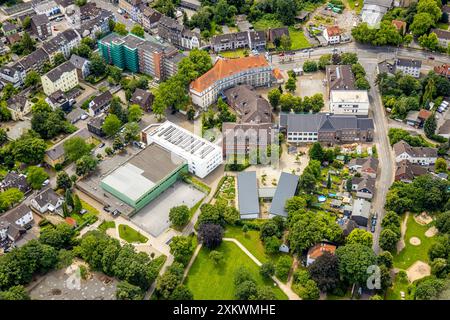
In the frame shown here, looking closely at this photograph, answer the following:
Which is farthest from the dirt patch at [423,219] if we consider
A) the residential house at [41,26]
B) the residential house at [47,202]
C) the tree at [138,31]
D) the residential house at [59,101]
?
the residential house at [41,26]

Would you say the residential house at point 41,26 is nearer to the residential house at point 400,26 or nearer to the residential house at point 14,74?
the residential house at point 14,74

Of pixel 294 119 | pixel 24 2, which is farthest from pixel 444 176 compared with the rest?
pixel 24 2

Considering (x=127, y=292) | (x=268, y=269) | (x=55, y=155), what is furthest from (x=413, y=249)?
(x=55, y=155)

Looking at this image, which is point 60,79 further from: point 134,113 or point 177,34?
point 177,34

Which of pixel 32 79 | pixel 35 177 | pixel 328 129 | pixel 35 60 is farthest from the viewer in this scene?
pixel 35 60

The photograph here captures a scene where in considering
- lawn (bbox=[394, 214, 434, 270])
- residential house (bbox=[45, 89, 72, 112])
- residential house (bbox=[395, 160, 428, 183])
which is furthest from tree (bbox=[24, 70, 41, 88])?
lawn (bbox=[394, 214, 434, 270])

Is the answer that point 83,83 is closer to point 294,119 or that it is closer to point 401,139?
point 294,119

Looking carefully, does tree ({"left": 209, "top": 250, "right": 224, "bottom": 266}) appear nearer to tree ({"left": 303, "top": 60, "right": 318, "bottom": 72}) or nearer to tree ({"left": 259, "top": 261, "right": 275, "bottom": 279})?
tree ({"left": 259, "top": 261, "right": 275, "bottom": 279})
